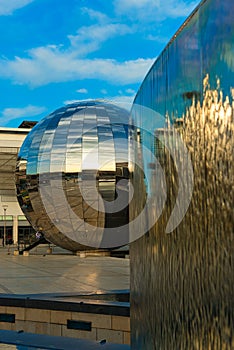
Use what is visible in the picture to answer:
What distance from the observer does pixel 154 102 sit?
3.90 metres

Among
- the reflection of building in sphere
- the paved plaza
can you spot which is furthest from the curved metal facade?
the reflection of building in sphere

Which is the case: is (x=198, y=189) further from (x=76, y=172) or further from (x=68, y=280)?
(x=76, y=172)

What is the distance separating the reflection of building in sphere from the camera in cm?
1925

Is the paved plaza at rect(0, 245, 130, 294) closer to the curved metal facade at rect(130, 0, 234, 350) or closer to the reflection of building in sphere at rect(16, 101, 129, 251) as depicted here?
the reflection of building in sphere at rect(16, 101, 129, 251)

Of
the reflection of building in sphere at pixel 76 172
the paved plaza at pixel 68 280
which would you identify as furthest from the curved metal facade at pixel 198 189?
the reflection of building in sphere at pixel 76 172

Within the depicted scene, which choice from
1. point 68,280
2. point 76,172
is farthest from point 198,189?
point 76,172

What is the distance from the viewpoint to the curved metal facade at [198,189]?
2.28 metres

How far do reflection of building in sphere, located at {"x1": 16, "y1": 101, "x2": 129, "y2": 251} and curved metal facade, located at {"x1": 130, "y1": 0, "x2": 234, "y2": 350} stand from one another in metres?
15.4

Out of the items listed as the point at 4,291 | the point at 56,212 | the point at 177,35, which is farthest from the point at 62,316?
the point at 56,212

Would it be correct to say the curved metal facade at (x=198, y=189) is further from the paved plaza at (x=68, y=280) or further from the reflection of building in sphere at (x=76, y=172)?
the reflection of building in sphere at (x=76, y=172)

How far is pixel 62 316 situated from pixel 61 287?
3.38 meters

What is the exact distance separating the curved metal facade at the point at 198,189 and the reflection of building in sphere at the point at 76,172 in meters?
15.4

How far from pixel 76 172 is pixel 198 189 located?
1661 cm

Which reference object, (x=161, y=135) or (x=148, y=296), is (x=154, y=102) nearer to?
(x=161, y=135)
